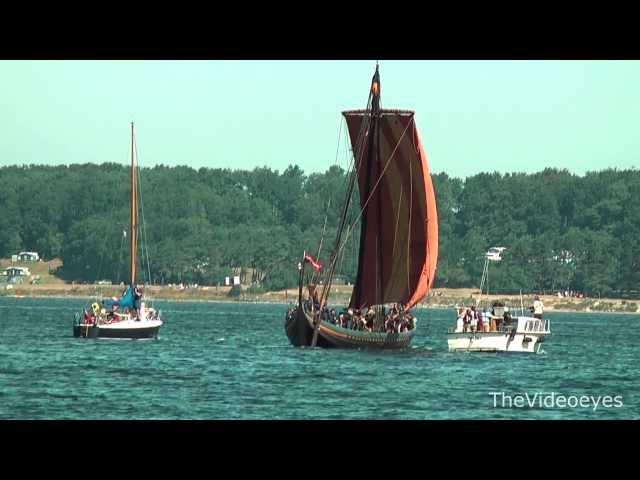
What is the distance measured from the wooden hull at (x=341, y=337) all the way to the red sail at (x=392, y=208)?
1.79 meters

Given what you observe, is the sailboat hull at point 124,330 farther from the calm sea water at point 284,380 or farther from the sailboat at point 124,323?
the calm sea water at point 284,380

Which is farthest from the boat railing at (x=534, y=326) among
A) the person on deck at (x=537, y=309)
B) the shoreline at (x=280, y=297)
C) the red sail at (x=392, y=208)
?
the shoreline at (x=280, y=297)

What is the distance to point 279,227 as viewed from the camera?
634 ft

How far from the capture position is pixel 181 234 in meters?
186

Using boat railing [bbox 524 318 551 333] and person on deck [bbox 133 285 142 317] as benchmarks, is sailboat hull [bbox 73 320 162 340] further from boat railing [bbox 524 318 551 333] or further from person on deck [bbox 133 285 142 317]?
boat railing [bbox 524 318 551 333]

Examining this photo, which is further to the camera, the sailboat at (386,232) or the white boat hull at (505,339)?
the white boat hull at (505,339)

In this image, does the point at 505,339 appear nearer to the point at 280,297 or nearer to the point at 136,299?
the point at 136,299

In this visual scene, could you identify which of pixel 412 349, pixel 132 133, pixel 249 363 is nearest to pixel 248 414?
pixel 249 363

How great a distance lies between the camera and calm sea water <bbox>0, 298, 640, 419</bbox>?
3594 cm

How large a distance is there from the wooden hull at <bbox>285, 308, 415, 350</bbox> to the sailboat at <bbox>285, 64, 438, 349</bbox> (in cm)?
4

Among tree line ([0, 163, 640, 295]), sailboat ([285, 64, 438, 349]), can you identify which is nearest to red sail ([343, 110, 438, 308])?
sailboat ([285, 64, 438, 349])

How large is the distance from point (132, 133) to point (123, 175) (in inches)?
4773

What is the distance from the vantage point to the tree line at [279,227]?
171 m
